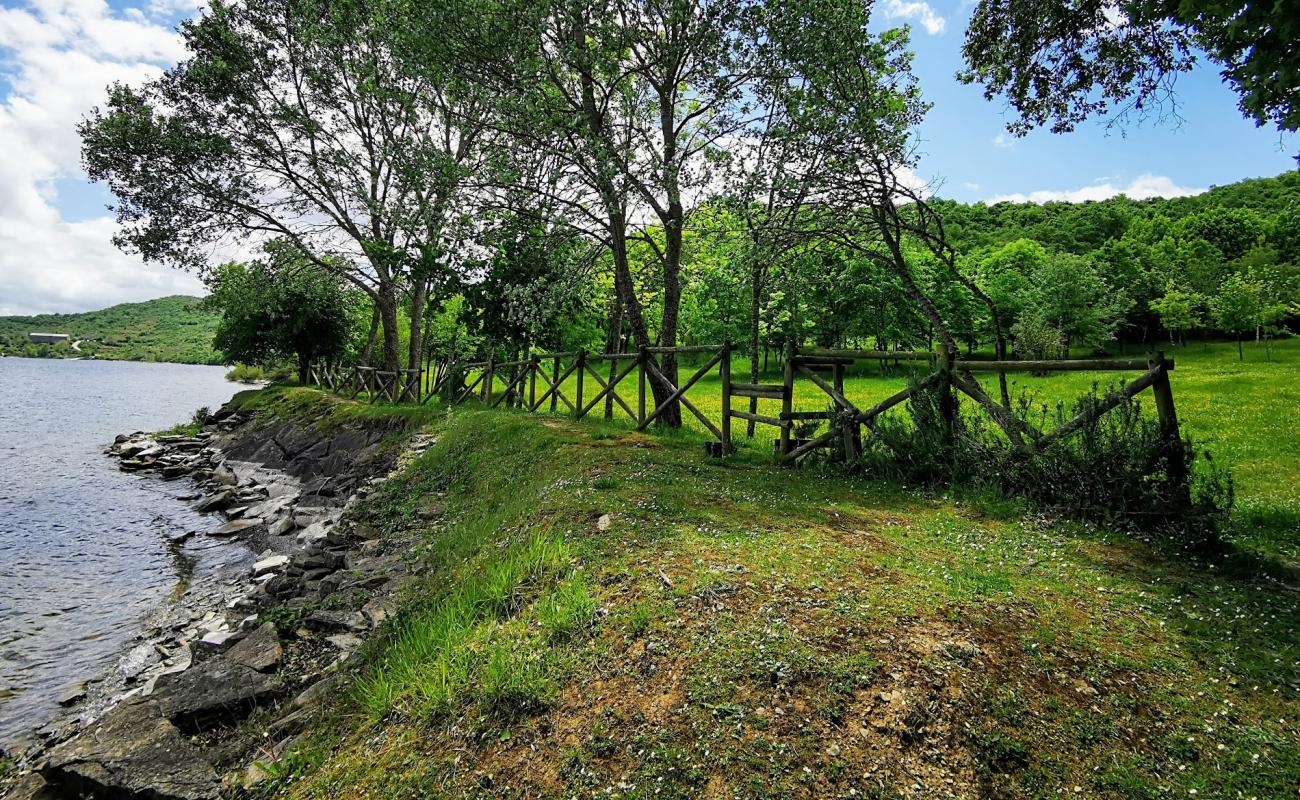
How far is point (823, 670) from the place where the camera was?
378 centimetres

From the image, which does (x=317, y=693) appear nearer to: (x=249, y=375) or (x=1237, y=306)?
(x=1237, y=306)

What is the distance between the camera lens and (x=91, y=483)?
19438mm

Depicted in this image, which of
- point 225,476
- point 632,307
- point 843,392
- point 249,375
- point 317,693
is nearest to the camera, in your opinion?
point 317,693

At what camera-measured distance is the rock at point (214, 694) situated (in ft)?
17.5

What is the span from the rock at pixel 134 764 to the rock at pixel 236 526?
9.60m

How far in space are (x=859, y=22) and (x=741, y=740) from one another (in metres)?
12.8

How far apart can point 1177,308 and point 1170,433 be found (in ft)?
217

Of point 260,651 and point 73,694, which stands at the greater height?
point 260,651

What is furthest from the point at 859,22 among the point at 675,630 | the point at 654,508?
the point at 675,630

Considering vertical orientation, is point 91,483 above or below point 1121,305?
below

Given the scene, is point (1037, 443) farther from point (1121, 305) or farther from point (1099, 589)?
point (1121, 305)

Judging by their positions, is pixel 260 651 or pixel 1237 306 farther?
pixel 1237 306

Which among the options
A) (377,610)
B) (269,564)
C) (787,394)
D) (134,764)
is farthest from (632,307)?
(134,764)

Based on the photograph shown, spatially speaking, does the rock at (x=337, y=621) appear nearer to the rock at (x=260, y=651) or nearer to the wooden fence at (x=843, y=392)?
the rock at (x=260, y=651)
